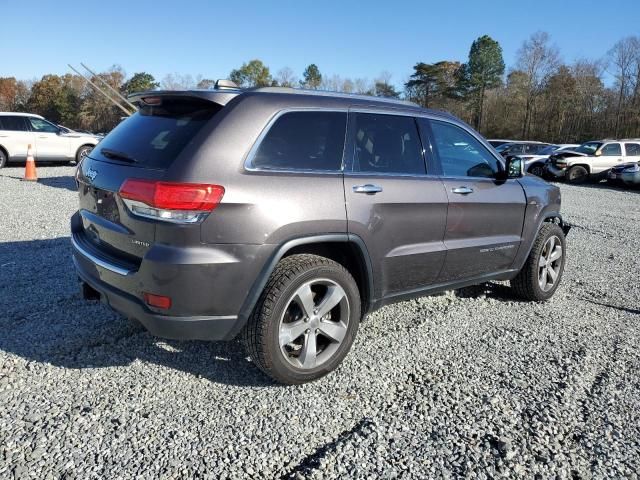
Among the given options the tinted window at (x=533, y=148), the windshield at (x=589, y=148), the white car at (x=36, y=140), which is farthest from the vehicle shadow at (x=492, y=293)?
the tinted window at (x=533, y=148)

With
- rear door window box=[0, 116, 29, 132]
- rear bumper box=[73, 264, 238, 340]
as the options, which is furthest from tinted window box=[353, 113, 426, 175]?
rear door window box=[0, 116, 29, 132]

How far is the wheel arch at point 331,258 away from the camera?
2.79 metres

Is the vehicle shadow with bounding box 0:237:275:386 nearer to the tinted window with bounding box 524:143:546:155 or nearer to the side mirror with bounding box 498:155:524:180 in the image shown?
the side mirror with bounding box 498:155:524:180

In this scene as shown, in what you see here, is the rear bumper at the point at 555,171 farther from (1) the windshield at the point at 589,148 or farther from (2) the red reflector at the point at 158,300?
(2) the red reflector at the point at 158,300

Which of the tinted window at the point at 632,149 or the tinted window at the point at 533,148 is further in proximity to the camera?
the tinted window at the point at 533,148

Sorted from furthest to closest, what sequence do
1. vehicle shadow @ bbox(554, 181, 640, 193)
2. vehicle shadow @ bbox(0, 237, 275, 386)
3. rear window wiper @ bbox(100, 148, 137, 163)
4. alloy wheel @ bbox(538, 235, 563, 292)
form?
vehicle shadow @ bbox(554, 181, 640, 193) → alloy wheel @ bbox(538, 235, 563, 292) → vehicle shadow @ bbox(0, 237, 275, 386) → rear window wiper @ bbox(100, 148, 137, 163)

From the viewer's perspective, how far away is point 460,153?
4.02 metres

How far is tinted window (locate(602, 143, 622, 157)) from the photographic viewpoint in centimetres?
2088

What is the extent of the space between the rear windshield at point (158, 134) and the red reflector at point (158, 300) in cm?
69

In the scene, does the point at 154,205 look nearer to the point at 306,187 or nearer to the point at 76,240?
the point at 306,187

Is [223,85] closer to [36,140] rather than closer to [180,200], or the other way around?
[180,200]

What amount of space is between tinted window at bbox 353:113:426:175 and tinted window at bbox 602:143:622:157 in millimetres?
20587

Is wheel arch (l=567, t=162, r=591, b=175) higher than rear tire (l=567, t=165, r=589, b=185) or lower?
higher

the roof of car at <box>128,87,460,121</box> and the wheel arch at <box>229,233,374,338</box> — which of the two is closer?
the wheel arch at <box>229,233,374,338</box>
